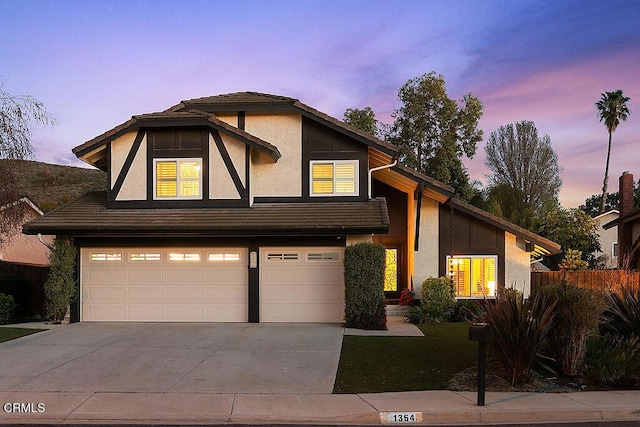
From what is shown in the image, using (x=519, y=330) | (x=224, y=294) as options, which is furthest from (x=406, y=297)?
(x=519, y=330)

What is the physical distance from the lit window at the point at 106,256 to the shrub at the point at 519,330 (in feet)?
36.1

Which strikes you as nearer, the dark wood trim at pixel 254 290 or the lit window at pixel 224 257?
the dark wood trim at pixel 254 290

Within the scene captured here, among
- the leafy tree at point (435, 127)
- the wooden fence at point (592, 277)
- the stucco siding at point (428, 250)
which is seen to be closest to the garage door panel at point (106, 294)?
the stucco siding at point (428, 250)

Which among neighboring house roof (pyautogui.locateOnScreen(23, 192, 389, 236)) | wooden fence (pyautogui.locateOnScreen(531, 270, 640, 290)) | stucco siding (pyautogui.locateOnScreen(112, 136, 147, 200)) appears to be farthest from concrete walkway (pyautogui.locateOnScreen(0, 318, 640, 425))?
wooden fence (pyautogui.locateOnScreen(531, 270, 640, 290))

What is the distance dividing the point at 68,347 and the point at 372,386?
7.23 meters

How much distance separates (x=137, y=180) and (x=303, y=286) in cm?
603

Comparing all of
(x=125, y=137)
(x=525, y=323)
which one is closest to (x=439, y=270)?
(x=525, y=323)

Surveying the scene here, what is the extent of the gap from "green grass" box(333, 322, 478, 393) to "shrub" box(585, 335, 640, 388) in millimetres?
2120

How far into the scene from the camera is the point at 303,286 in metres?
15.2

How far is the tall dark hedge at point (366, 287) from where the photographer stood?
46.5 ft

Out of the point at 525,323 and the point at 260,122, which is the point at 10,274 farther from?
the point at 525,323

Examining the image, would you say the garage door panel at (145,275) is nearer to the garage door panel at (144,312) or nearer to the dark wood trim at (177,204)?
the garage door panel at (144,312)

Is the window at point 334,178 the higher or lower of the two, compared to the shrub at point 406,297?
higher

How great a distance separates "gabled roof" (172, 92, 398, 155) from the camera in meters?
15.8
